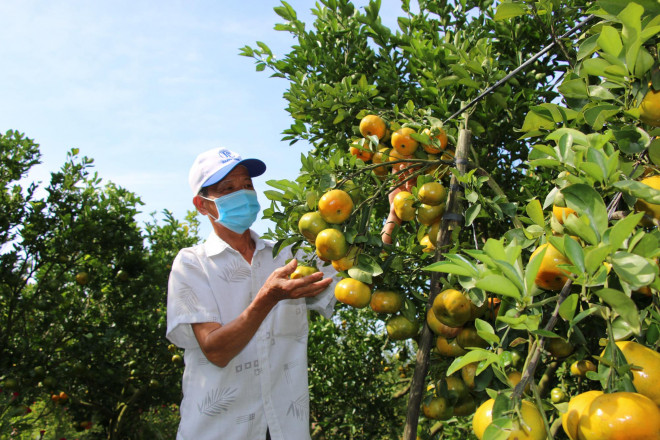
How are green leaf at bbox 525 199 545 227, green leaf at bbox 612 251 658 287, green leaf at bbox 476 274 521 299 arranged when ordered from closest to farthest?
green leaf at bbox 612 251 658 287 < green leaf at bbox 476 274 521 299 < green leaf at bbox 525 199 545 227

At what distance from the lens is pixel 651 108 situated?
1.00 meters

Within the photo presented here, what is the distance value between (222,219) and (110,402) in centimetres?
472

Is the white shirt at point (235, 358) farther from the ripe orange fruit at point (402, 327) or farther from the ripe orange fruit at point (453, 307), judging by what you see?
the ripe orange fruit at point (453, 307)

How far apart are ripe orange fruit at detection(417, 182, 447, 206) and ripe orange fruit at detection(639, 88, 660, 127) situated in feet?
2.54

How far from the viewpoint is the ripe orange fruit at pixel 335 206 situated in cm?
161

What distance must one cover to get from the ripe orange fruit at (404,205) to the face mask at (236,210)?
0.85 m

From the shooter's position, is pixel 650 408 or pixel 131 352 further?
pixel 131 352

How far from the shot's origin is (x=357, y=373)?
12.4 ft

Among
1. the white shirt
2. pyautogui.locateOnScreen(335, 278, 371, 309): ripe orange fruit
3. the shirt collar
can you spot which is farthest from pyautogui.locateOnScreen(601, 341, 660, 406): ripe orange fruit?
the shirt collar

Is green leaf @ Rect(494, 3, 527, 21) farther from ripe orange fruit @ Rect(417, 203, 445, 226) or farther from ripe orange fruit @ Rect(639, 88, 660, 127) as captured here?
ripe orange fruit @ Rect(417, 203, 445, 226)

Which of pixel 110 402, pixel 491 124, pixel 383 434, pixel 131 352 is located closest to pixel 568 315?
pixel 491 124

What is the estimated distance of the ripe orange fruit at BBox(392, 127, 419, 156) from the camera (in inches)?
76.0

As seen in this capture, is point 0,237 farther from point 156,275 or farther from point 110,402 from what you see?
point 110,402

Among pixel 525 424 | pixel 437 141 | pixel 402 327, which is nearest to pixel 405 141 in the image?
pixel 437 141
